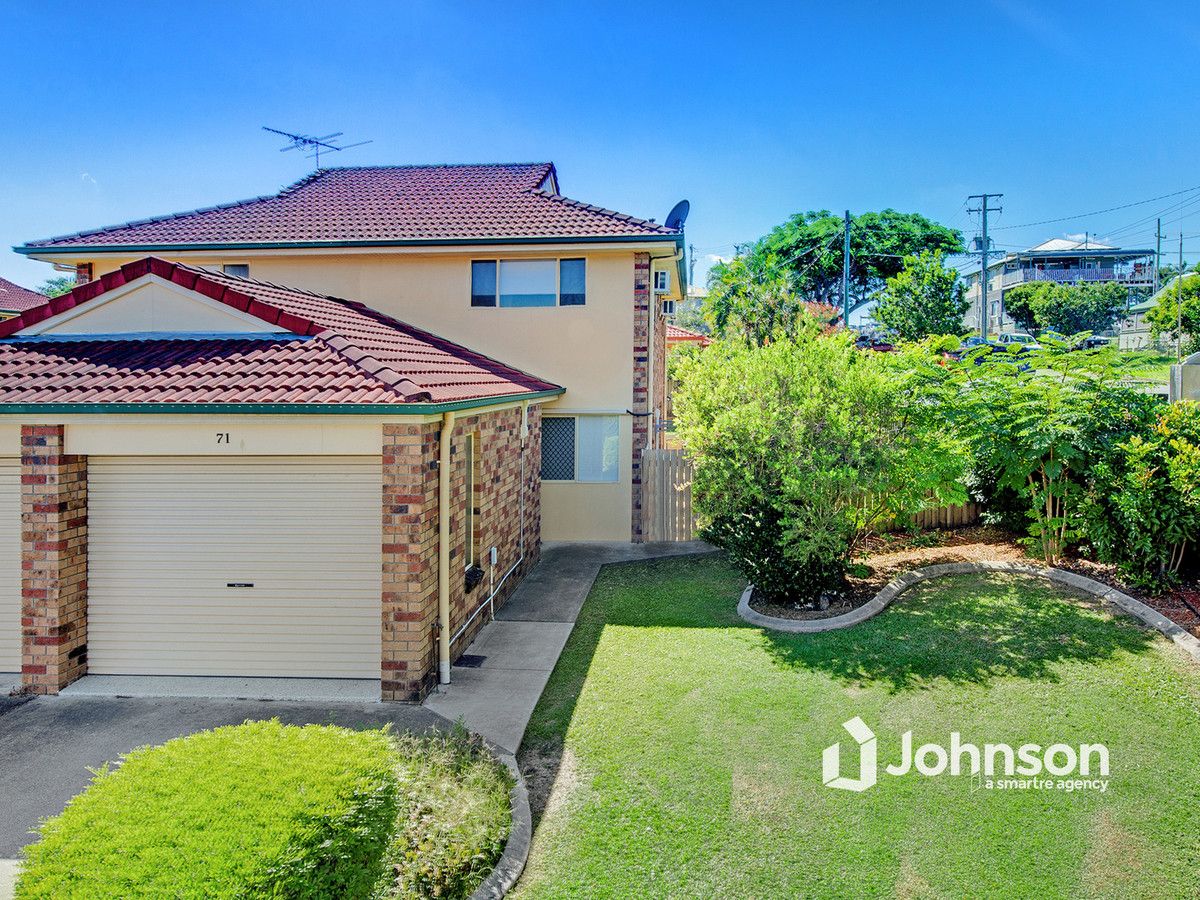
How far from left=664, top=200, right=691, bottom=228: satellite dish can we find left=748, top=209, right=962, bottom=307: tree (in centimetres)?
3096

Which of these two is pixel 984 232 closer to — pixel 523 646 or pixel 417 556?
pixel 523 646

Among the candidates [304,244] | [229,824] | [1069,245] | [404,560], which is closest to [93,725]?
[404,560]

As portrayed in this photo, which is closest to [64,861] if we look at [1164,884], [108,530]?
[108,530]

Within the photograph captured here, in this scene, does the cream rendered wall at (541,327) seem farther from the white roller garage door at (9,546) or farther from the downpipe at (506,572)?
the white roller garage door at (9,546)

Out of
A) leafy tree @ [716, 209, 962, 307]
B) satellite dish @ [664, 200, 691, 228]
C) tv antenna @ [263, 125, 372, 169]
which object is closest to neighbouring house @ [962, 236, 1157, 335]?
leafy tree @ [716, 209, 962, 307]

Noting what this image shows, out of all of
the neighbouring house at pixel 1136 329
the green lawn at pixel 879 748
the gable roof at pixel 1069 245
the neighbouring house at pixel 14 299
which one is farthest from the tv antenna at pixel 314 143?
the gable roof at pixel 1069 245

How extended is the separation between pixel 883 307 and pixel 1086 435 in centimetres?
2570

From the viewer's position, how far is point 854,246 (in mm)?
45812

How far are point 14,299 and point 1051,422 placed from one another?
31368 mm

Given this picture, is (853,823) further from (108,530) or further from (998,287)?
(998,287)

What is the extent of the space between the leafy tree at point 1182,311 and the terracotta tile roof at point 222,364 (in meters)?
42.4

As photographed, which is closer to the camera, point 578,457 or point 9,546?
point 9,546

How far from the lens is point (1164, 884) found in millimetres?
4461

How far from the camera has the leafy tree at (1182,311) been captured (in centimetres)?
3841
